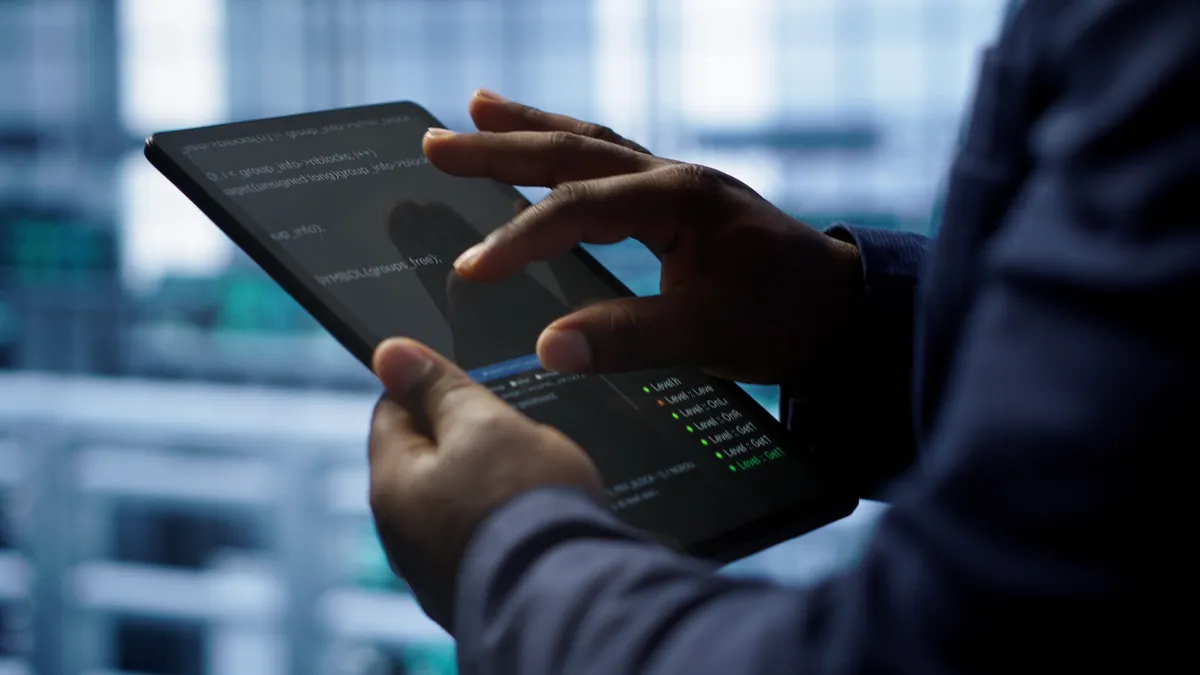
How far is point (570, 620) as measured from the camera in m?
0.35

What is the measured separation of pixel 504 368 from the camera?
1.64ft

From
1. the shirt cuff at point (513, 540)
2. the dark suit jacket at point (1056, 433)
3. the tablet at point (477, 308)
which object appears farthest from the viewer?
the tablet at point (477, 308)

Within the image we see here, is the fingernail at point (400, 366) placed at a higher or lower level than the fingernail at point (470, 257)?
lower

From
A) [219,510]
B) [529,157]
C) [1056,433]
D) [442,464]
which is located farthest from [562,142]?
[219,510]

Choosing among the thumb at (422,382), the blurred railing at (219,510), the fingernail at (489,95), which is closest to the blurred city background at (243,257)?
the blurred railing at (219,510)

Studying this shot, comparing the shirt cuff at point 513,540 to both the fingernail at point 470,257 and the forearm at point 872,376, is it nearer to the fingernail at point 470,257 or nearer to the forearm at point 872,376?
the fingernail at point 470,257

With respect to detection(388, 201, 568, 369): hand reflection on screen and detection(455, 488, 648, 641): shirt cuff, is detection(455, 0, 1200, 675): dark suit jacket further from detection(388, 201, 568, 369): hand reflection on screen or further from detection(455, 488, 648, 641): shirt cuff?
detection(388, 201, 568, 369): hand reflection on screen

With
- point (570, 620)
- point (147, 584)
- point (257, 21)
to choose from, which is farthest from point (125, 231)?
point (570, 620)

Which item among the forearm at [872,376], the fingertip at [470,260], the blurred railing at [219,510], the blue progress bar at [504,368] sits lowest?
the blurred railing at [219,510]

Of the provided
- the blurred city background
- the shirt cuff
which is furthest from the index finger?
the blurred city background

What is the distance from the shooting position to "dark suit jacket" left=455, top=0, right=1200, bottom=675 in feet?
0.88

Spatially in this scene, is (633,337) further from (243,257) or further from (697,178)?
(243,257)

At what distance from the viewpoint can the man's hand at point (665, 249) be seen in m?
0.51

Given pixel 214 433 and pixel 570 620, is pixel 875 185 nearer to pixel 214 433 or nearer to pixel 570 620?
pixel 214 433
